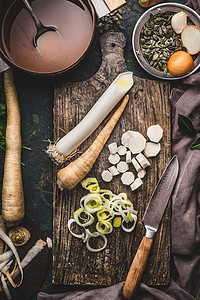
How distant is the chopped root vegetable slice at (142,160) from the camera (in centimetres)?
158

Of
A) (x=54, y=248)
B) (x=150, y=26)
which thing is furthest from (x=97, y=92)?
(x=54, y=248)

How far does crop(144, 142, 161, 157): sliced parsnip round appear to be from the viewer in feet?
5.32

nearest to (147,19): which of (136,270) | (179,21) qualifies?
(179,21)

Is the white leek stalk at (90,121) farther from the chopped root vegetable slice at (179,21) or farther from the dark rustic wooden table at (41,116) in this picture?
the chopped root vegetable slice at (179,21)

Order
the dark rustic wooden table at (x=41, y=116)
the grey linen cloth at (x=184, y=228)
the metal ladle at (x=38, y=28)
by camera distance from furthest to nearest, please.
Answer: the dark rustic wooden table at (x=41, y=116) → the grey linen cloth at (x=184, y=228) → the metal ladle at (x=38, y=28)

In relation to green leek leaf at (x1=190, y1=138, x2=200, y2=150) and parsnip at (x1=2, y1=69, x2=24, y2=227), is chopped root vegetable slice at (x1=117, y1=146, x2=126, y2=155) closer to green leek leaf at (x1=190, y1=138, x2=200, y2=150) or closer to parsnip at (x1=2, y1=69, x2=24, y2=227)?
green leek leaf at (x1=190, y1=138, x2=200, y2=150)

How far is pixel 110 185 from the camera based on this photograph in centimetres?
163

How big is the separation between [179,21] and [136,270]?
4.69 feet

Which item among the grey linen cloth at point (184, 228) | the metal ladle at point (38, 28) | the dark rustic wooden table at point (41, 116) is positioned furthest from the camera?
the dark rustic wooden table at point (41, 116)

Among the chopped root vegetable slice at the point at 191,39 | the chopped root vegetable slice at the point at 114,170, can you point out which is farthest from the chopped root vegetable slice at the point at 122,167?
the chopped root vegetable slice at the point at 191,39

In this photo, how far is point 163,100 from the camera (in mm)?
1656

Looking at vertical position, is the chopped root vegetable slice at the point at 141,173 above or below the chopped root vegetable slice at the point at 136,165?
below

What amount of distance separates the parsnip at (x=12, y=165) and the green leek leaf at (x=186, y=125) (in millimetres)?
933

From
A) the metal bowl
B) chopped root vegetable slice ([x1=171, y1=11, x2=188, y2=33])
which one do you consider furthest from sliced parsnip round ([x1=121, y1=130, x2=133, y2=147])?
chopped root vegetable slice ([x1=171, y1=11, x2=188, y2=33])
